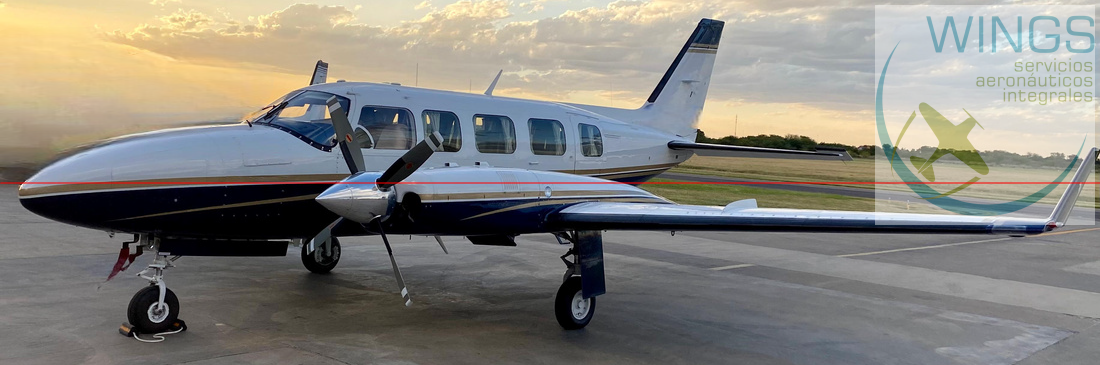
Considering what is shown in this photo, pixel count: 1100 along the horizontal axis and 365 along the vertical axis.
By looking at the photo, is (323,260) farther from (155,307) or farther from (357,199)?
(357,199)

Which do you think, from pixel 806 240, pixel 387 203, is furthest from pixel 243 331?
pixel 806 240

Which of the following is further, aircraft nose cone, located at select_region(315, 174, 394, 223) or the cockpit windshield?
the cockpit windshield

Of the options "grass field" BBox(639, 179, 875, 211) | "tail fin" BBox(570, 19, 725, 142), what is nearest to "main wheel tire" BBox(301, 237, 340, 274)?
"tail fin" BBox(570, 19, 725, 142)

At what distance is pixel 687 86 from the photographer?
46.2 ft

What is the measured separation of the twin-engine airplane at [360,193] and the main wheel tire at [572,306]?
0.05ft

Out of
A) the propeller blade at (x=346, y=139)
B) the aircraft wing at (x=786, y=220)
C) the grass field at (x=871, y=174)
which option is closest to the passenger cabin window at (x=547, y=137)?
the aircraft wing at (x=786, y=220)

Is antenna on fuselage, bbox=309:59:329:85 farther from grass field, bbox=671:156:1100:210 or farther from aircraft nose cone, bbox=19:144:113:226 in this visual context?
grass field, bbox=671:156:1100:210

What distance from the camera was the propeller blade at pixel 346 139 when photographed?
7516 mm

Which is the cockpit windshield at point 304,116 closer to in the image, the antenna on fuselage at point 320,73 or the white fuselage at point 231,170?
the white fuselage at point 231,170

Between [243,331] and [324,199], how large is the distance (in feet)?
5.48

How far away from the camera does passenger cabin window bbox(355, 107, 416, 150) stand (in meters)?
8.55

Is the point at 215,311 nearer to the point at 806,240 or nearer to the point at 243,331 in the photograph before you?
the point at 243,331

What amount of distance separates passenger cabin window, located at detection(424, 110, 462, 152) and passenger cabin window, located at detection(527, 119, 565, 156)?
1.16 m

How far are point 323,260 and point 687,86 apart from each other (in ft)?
23.2
